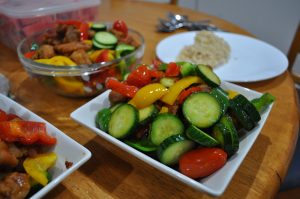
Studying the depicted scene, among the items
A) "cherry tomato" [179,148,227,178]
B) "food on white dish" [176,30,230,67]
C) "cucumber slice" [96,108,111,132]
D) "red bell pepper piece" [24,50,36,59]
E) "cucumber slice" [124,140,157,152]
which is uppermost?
"red bell pepper piece" [24,50,36,59]

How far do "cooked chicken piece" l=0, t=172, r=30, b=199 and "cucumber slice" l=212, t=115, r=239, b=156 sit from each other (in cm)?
49

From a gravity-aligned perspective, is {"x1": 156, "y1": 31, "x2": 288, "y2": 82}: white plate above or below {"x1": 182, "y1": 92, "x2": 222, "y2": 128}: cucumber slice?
below

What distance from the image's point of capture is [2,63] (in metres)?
1.44

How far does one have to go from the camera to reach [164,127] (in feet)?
2.50

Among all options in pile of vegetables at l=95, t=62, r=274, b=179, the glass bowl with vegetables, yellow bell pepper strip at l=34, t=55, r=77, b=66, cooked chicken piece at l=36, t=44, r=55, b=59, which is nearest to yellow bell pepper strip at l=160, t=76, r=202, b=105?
pile of vegetables at l=95, t=62, r=274, b=179

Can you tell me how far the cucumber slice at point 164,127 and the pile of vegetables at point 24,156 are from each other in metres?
0.28

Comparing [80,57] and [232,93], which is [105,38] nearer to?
[80,57]

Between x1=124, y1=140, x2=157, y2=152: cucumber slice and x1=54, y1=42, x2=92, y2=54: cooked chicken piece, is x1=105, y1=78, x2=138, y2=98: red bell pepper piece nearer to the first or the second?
x1=124, y1=140, x2=157, y2=152: cucumber slice

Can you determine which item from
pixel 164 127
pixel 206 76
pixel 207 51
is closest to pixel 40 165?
pixel 164 127

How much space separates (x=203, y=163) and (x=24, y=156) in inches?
18.4

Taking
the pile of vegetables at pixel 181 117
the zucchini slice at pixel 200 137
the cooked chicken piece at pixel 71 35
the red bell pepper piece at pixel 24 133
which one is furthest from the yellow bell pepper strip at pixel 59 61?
the zucchini slice at pixel 200 137

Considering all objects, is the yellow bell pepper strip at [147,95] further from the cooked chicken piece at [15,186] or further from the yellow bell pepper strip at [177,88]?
the cooked chicken piece at [15,186]

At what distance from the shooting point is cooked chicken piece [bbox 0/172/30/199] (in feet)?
2.00

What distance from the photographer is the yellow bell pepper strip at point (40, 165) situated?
66cm
